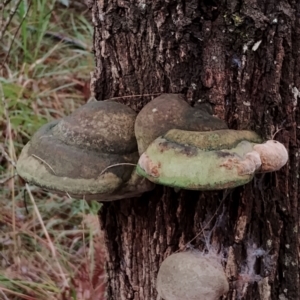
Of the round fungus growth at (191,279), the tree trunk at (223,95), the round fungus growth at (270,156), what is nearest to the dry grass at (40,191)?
the tree trunk at (223,95)

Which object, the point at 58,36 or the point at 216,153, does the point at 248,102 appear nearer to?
the point at 216,153

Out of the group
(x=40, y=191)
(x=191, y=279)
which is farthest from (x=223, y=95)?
(x=40, y=191)

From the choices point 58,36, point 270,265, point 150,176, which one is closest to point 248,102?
point 150,176

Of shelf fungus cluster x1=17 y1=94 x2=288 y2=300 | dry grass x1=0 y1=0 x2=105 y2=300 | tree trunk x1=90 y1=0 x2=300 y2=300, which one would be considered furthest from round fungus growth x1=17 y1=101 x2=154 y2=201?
dry grass x1=0 y1=0 x2=105 y2=300

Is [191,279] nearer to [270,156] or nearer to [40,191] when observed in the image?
[270,156]

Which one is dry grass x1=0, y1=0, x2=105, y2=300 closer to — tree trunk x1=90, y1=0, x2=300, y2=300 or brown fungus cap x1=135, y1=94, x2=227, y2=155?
tree trunk x1=90, y1=0, x2=300, y2=300

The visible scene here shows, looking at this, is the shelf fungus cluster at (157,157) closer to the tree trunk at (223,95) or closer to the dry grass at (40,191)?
the tree trunk at (223,95)
